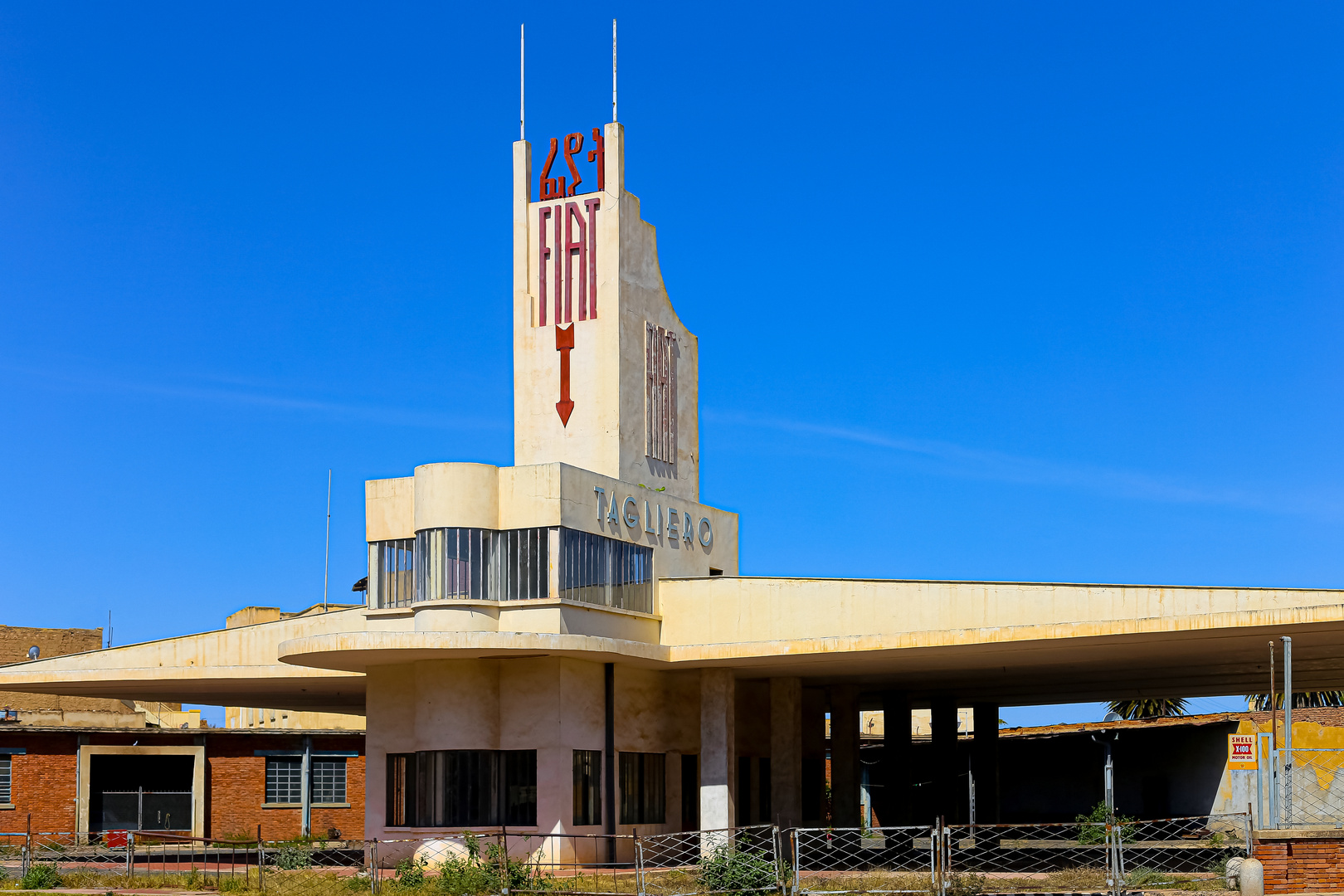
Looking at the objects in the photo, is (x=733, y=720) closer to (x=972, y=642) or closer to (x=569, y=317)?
(x=972, y=642)

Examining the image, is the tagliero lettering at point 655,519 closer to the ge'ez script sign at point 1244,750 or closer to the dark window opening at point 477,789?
the dark window opening at point 477,789

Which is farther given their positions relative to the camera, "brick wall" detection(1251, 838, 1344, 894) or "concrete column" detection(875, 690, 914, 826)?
"concrete column" detection(875, 690, 914, 826)

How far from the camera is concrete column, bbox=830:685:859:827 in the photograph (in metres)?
46.7

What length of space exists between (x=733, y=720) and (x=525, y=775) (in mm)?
5704

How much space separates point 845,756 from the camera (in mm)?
47125

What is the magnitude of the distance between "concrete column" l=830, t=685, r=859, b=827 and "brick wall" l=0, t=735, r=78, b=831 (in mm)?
25912

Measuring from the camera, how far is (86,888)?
1195 inches

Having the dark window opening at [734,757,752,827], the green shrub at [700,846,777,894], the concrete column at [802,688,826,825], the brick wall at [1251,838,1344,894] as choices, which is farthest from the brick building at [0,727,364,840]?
the brick wall at [1251,838,1344,894]

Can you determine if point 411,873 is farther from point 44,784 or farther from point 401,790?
point 44,784

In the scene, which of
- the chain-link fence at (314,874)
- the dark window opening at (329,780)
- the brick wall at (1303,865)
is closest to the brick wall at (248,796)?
the dark window opening at (329,780)

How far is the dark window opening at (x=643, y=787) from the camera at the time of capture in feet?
122

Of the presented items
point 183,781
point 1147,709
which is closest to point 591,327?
point 183,781

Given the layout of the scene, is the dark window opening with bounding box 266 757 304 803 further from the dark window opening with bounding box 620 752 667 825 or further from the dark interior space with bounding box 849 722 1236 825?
the dark window opening with bounding box 620 752 667 825

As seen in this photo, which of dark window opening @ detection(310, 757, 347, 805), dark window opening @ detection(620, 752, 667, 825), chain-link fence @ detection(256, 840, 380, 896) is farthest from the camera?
dark window opening @ detection(310, 757, 347, 805)
